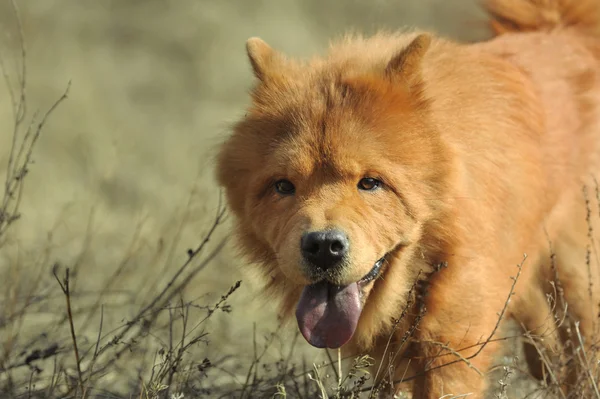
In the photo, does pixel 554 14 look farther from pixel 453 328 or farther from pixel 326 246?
pixel 326 246

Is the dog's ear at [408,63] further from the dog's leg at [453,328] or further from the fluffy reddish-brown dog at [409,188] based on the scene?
the dog's leg at [453,328]

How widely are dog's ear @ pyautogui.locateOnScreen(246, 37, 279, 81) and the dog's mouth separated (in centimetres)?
127

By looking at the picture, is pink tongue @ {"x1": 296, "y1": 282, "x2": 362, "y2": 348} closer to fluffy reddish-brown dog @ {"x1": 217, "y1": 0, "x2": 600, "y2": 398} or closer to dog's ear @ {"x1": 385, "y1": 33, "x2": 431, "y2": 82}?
fluffy reddish-brown dog @ {"x1": 217, "y1": 0, "x2": 600, "y2": 398}

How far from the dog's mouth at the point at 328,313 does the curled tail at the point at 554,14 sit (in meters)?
2.81

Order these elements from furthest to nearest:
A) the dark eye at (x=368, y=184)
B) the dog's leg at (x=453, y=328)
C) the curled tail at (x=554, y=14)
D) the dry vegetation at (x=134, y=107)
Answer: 1. the dry vegetation at (x=134, y=107)
2. the curled tail at (x=554, y=14)
3. the dog's leg at (x=453, y=328)
4. the dark eye at (x=368, y=184)

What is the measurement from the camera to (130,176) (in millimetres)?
12641

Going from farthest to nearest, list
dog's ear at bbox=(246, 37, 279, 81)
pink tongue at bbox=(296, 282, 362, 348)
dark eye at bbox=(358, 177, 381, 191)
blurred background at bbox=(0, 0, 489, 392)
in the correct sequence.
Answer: blurred background at bbox=(0, 0, 489, 392) → dog's ear at bbox=(246, 37, 279, 81) → dark eye at bbox=(358, 177, 381, 191) → pink tongue at bbox=(296, 282, 362, 348)

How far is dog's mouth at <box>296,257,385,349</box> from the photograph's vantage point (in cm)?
420

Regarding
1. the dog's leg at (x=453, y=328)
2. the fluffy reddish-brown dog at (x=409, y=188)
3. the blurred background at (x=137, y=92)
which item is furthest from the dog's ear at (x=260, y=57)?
the blurred background at (x=137, y=92)

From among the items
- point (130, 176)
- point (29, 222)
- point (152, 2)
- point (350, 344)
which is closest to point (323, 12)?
point (152, 2)

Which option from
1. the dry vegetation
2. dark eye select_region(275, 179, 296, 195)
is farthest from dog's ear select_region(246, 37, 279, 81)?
the dry vegetation

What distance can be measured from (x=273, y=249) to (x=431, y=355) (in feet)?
3.36

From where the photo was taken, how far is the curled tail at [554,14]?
6043mm

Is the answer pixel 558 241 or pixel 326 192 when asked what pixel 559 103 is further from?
pixel 326 192
